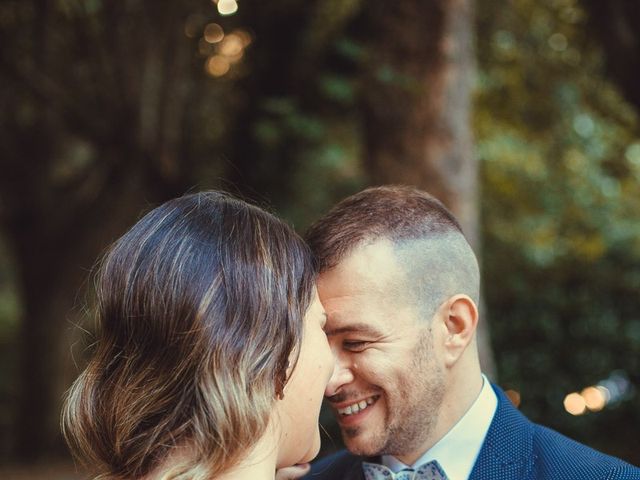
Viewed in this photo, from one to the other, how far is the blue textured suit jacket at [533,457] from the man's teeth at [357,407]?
392 mm

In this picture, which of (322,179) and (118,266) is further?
(322,179)

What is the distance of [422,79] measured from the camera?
561cm

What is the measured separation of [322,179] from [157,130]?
1.98m

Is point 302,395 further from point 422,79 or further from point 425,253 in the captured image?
point 422,79

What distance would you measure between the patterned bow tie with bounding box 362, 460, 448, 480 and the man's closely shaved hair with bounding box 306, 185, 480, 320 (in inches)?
19.5

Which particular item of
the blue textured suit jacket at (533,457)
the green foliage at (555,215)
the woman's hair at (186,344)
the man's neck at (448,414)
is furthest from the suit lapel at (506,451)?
the green foliage at (555,215)

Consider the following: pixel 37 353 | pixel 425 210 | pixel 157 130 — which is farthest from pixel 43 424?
pixel 425 210

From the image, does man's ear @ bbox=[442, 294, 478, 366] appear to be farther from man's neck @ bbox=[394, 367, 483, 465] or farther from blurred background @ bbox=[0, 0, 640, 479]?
blurred background @ bbox=[0, 0, 640, 479]

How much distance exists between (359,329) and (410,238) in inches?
14.1

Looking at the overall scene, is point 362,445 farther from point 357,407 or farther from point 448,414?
point 448,414

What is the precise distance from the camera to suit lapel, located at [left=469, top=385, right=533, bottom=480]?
2.59 m

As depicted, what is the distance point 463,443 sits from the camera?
9.12ft

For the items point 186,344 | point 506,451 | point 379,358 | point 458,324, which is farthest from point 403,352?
point 186,344

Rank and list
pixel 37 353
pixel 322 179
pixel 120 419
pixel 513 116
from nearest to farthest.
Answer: pixel 120 419
pixel 513 116
pixel 322 179
pixel 37 353
